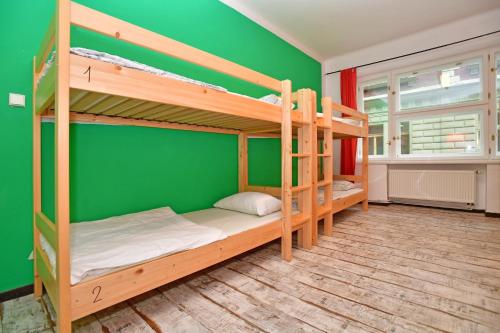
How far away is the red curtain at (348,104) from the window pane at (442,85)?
2.46ft

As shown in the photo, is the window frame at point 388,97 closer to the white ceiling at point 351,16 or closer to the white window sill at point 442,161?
the white window sill at point 442,161

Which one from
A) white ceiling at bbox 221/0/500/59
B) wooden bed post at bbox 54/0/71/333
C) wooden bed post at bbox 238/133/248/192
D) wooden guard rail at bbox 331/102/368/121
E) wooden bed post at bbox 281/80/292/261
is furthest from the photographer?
white ceiling at bbox 221/0/500/59

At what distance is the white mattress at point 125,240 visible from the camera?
3.39 ft

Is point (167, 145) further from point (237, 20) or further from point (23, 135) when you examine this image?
point (237, 20)

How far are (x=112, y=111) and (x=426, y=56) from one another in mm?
4434

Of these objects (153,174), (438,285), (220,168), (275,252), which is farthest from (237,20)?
(438,285)

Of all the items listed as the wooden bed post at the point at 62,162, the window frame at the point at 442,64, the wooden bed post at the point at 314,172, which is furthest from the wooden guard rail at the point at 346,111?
the wooden bed post at the point at 62,162

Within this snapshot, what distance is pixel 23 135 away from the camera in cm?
147

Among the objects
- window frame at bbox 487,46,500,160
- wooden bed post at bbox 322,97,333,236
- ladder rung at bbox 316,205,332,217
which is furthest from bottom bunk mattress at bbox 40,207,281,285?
window frame at bbox 487,46,500,160

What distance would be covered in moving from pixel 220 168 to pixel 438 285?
199 cm

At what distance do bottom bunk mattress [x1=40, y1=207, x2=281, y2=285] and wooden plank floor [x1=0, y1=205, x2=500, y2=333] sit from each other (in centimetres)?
33

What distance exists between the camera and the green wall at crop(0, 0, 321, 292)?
144cm

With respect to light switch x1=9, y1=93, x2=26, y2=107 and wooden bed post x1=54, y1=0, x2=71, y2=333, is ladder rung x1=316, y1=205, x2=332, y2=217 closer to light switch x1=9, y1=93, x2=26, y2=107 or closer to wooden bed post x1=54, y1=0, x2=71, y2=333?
wooden bed post x1=54, y1=0, x2=71, y2=333

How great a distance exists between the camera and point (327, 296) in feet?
4.58
